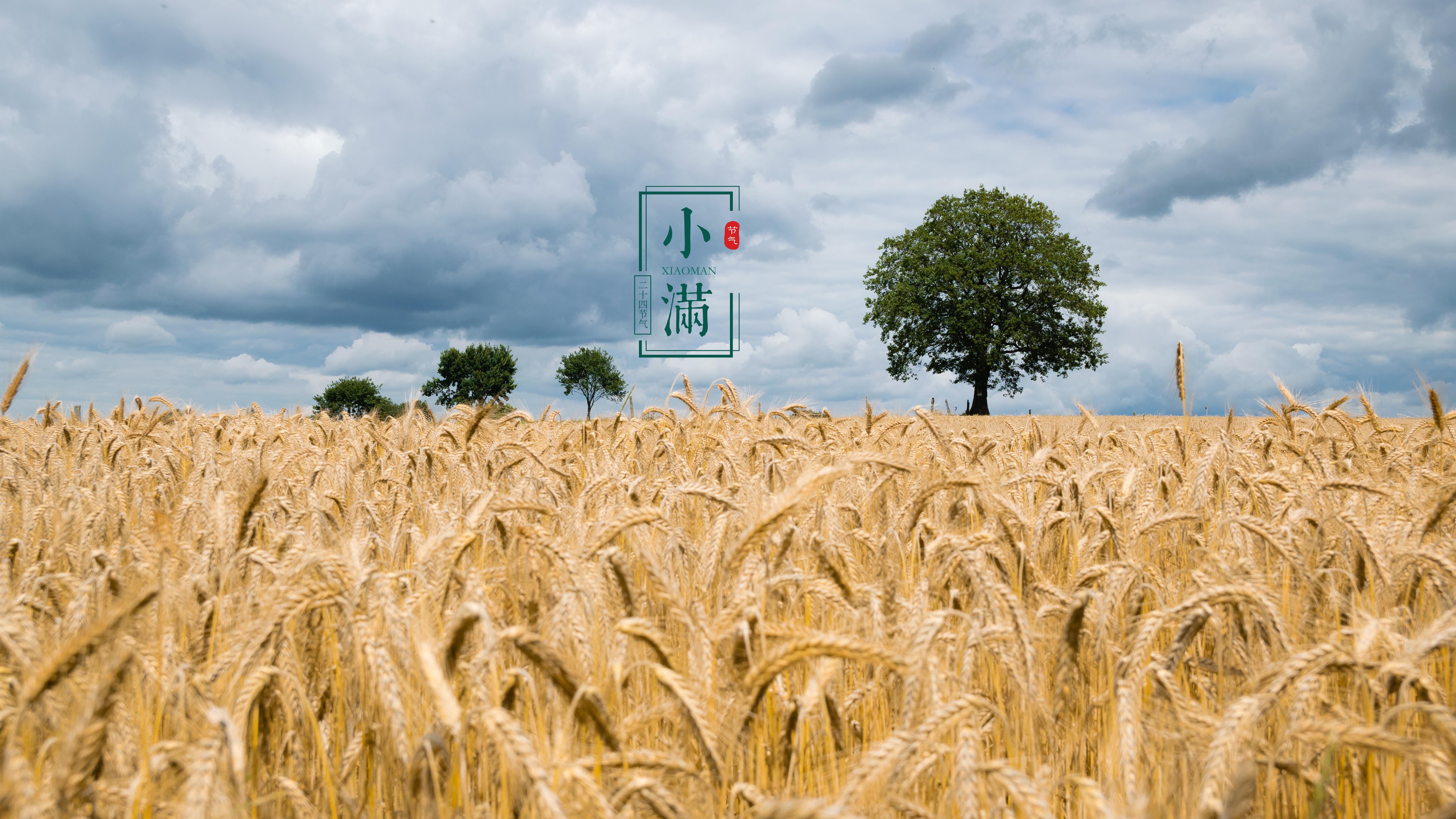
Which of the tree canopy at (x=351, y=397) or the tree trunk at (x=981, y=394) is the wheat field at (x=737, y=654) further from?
the tree canopy at (x=351, y=397)

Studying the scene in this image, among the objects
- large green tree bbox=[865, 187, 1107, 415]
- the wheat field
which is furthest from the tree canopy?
the wheat field

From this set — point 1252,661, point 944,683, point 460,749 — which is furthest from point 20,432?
point 1252,661

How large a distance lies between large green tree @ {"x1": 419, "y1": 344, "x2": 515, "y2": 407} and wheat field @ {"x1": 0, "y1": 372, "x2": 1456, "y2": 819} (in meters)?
67.0

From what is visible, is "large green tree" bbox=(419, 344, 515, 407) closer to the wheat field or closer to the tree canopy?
the tree canopy

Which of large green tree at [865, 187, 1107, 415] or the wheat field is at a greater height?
large green tree at [865, 187, 1107, 415]

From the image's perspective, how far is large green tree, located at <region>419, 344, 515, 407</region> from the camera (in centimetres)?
6900

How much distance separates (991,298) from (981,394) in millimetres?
5343

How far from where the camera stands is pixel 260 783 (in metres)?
1.91

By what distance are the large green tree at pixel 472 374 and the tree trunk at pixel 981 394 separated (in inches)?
1612

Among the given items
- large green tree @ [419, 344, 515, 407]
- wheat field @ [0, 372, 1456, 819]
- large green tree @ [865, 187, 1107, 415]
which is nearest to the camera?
wheat field @ [0, 372, 1456, 819]

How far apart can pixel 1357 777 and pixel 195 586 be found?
10.6 feet

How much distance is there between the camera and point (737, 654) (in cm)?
177

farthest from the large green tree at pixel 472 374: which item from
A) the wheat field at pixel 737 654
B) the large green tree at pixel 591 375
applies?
the wheat field at pixel 737 654

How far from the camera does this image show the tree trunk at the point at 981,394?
42219 mm
